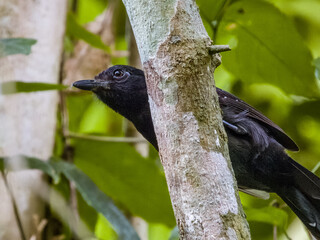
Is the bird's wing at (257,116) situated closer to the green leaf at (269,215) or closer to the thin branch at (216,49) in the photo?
the green leaf at (269,215)

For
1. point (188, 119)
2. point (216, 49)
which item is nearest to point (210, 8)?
point (216, 49)

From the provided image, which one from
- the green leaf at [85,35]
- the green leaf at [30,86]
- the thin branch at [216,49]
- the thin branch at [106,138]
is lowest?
the thin branch at [106,138]

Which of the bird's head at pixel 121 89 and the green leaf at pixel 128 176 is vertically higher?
the bird's head at pixel 121 89

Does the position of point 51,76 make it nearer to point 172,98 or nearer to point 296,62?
point 296,62

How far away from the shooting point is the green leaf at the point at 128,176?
13.5 ft

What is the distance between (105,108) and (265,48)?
1.63 m

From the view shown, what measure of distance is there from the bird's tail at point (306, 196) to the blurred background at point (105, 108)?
0.10 m

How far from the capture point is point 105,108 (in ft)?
15.1

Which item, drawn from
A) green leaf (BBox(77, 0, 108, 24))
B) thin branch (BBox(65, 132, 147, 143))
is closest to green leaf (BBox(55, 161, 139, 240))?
thin branch (BBox(65, 132, 147, 143))

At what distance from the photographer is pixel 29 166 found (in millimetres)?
3623

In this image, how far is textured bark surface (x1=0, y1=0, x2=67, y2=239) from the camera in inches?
163

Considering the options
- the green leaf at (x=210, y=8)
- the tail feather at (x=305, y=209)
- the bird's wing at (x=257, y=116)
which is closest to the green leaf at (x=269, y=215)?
the tail feather at (x=305, y=209)

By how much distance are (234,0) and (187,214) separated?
6.55ft

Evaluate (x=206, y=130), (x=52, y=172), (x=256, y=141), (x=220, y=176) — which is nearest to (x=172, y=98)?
(x=206, y=130)
